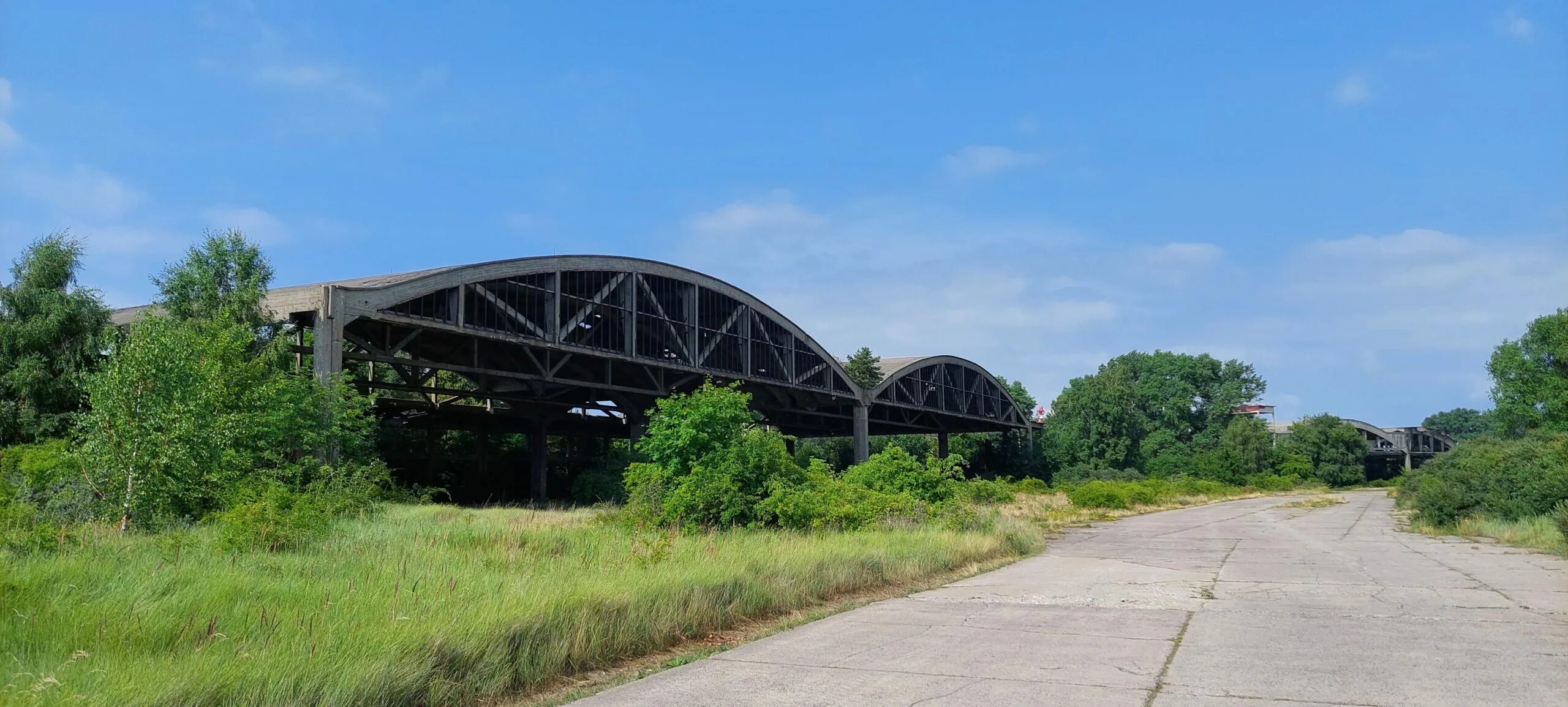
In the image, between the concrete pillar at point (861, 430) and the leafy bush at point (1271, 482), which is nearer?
the concrete pillar at point (861, 430)

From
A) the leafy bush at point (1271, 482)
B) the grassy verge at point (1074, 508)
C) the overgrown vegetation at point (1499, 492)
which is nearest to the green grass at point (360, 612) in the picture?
the overgrown vegetation at point (1499, 492)

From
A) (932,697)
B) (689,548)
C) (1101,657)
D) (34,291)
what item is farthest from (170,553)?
(34,291)

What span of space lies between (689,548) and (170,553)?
6493 millimetres

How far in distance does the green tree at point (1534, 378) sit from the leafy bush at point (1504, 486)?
1856 inches

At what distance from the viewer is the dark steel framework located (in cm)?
3325

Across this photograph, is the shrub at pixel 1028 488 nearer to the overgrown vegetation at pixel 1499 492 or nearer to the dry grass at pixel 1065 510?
the dry grass at pixel 1065 510

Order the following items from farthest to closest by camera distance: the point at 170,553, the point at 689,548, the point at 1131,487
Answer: the point at 1131,487, the point at 689,548, the point at 170,553

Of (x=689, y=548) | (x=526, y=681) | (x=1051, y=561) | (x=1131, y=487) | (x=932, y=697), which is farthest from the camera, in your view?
(x=1131, y=487)

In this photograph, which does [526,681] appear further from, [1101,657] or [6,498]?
[6,498]

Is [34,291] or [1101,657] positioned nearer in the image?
[1101,657]

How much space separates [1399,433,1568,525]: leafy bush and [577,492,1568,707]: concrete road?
35.4 ft

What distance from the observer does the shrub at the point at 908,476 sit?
25.3 m

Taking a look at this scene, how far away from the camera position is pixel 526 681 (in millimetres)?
8078

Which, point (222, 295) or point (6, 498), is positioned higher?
point (222, 295)
